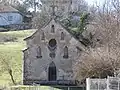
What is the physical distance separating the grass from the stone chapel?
3035mm

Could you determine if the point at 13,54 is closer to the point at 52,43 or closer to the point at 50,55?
the point at 52,43

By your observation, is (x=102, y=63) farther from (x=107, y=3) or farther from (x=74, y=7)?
(x=74, y=7)

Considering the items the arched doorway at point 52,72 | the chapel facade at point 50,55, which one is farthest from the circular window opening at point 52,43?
the arched doorway at point 52,72

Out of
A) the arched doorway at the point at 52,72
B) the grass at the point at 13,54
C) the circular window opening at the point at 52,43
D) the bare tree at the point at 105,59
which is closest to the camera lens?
the bare tree at the point at 105,59

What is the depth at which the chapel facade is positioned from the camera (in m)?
60.0

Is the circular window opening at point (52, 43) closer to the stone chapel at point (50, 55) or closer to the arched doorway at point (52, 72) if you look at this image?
the stone chapel at point (50, 55)

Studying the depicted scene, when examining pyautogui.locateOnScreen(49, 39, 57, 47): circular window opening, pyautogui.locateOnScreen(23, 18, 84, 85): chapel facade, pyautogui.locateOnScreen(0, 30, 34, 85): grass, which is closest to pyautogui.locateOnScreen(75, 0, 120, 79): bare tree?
pyautogui.locateOnScreen(23, 18, 84, 85): chapel facade

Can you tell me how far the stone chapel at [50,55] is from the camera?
60000 millimetres

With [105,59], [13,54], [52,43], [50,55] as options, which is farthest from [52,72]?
[13,54]

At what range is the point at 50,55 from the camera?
60.9 m

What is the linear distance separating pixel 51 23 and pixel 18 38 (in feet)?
112

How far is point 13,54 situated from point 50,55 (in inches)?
699

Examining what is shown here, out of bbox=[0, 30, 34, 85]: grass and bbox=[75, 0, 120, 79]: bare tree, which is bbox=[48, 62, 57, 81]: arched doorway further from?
bbox=[75, 0, 120, 79]: bare tree

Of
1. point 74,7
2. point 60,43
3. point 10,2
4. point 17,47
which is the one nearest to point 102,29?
point 60,43
